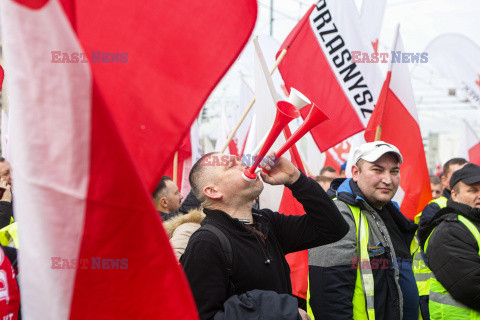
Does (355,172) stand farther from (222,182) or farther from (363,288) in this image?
(222,182)

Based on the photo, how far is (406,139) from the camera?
4.80m

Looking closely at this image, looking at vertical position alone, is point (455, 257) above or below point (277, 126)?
below

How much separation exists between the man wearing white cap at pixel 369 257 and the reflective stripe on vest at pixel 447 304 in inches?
8.9

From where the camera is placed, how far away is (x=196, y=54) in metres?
1.76

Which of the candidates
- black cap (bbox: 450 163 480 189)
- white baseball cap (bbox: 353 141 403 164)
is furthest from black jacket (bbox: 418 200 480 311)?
white baseball cap (bbox: 353 141 403 164)

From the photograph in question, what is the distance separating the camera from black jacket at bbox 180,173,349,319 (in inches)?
86.7

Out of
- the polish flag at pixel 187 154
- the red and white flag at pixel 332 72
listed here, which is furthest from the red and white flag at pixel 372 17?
the polish flag at pixel 187 154

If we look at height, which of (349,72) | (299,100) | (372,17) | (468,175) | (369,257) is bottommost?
(369,257)

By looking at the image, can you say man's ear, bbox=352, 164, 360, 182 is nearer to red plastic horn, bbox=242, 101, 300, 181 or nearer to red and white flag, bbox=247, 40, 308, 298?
red and white flag, bbox=247, 40, 308, 298

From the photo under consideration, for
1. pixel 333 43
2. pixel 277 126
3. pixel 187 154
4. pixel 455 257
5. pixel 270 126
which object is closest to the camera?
pixel 277 126

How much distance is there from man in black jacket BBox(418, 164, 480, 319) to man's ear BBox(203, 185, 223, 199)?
1.51 meters

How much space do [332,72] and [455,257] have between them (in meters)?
2.34

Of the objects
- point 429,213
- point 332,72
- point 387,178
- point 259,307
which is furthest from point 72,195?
point 332,72

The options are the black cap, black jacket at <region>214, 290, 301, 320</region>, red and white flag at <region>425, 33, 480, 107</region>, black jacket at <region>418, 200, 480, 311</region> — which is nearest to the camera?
black jacket at <region>214, 290, 301, 320</region>
